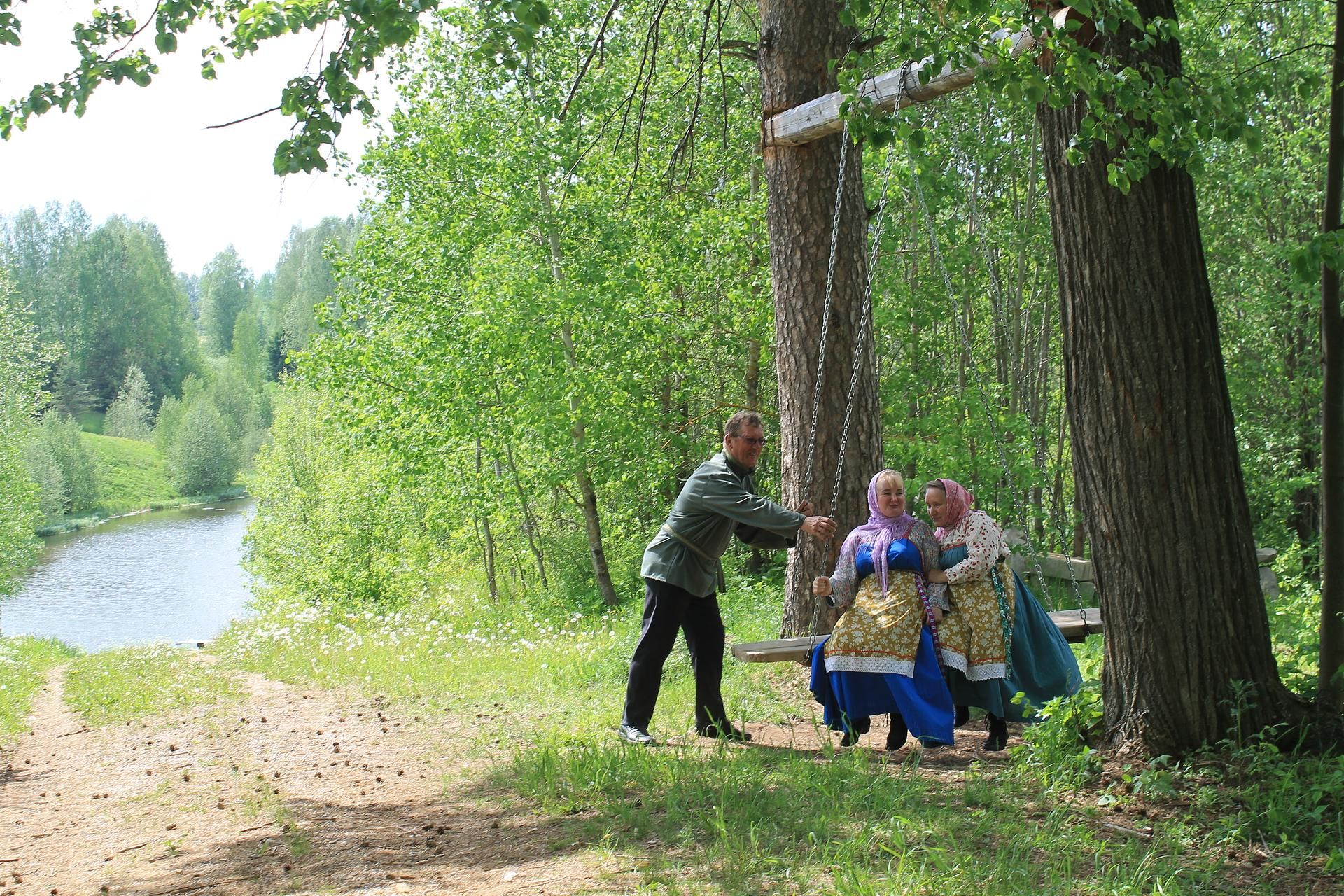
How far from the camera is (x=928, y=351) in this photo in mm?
13141

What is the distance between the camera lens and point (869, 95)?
5.79 m

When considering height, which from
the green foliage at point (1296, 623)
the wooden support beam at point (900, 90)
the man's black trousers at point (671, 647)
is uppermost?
the wooden support beam at point (900, 90)

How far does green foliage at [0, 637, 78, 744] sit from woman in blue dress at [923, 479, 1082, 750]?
7.62 m

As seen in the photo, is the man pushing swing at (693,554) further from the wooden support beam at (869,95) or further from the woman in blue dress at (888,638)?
the wooden support beam at (869,95)

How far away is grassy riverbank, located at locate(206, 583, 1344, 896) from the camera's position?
360 centimetres

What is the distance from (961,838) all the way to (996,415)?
8287 millimetres

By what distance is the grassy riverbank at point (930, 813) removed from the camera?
3.60 m

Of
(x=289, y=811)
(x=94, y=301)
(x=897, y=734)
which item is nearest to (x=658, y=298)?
(x=897, y=734)

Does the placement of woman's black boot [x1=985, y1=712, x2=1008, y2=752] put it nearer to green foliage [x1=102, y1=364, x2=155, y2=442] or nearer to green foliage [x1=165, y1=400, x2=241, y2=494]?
green foliage [x1=165, y1=400, x2=241, y2=494]

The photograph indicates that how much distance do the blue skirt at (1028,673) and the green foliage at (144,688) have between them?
255 inches

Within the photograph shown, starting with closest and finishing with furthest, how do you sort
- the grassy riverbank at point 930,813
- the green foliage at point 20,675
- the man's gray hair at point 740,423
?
the grassy riverbank at point 930,813
the man's gray hair at point 740,423
the green foliage at point 20,675

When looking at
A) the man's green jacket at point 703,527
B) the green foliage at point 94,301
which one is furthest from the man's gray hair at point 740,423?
the green foliage at point 94,301

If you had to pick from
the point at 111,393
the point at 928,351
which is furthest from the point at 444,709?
the point at 111,393

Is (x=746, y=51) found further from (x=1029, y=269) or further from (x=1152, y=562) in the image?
(x=1029, y=269)
